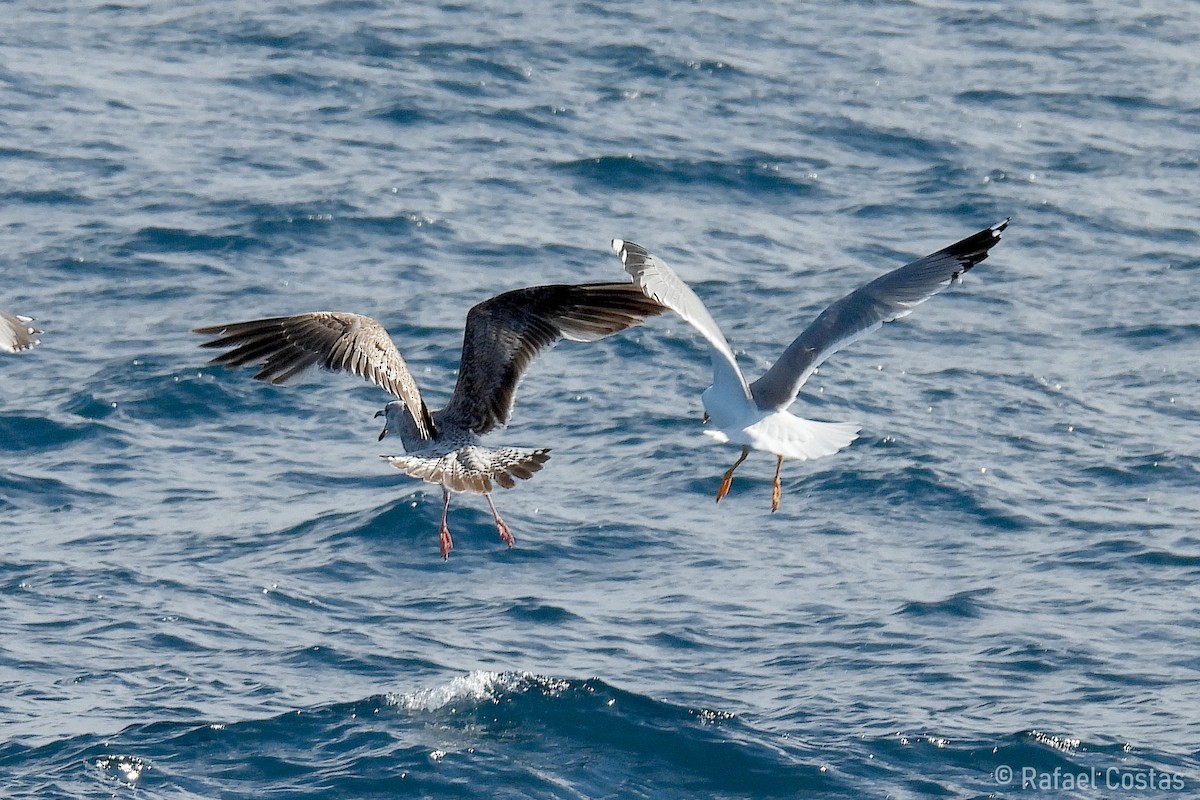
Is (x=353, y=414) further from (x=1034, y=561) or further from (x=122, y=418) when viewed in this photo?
(x=1034, y=561)

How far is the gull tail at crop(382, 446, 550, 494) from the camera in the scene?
9.95m

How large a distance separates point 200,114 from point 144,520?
9399 mm

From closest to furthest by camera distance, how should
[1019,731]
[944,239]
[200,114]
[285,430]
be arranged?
[1019,731]
[285,430]
[944,239]
[200,114]

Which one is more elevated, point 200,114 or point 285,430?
point 200,114

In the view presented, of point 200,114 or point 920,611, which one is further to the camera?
point 200,114

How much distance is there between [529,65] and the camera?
24844 mm

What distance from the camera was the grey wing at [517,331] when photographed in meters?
11.0

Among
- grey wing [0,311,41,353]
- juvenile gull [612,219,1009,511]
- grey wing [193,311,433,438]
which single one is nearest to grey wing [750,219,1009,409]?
juvenile gull [612,219,1009,511]

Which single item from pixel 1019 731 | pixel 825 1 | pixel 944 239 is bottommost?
pixel 1019 731

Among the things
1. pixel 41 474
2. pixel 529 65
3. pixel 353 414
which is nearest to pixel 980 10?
pixel 529 65

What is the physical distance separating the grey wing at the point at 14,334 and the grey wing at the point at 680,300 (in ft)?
14.0

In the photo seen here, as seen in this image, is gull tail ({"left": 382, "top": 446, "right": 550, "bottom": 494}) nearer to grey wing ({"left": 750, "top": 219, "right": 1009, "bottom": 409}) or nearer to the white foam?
grey wing ({"left": 750, "top": 219, "right": 1009, "bottom": 409})

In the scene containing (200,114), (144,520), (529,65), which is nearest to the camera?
(144,520)

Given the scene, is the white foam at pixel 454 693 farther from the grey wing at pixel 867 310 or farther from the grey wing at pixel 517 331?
the grey wing at pixel 867 310
